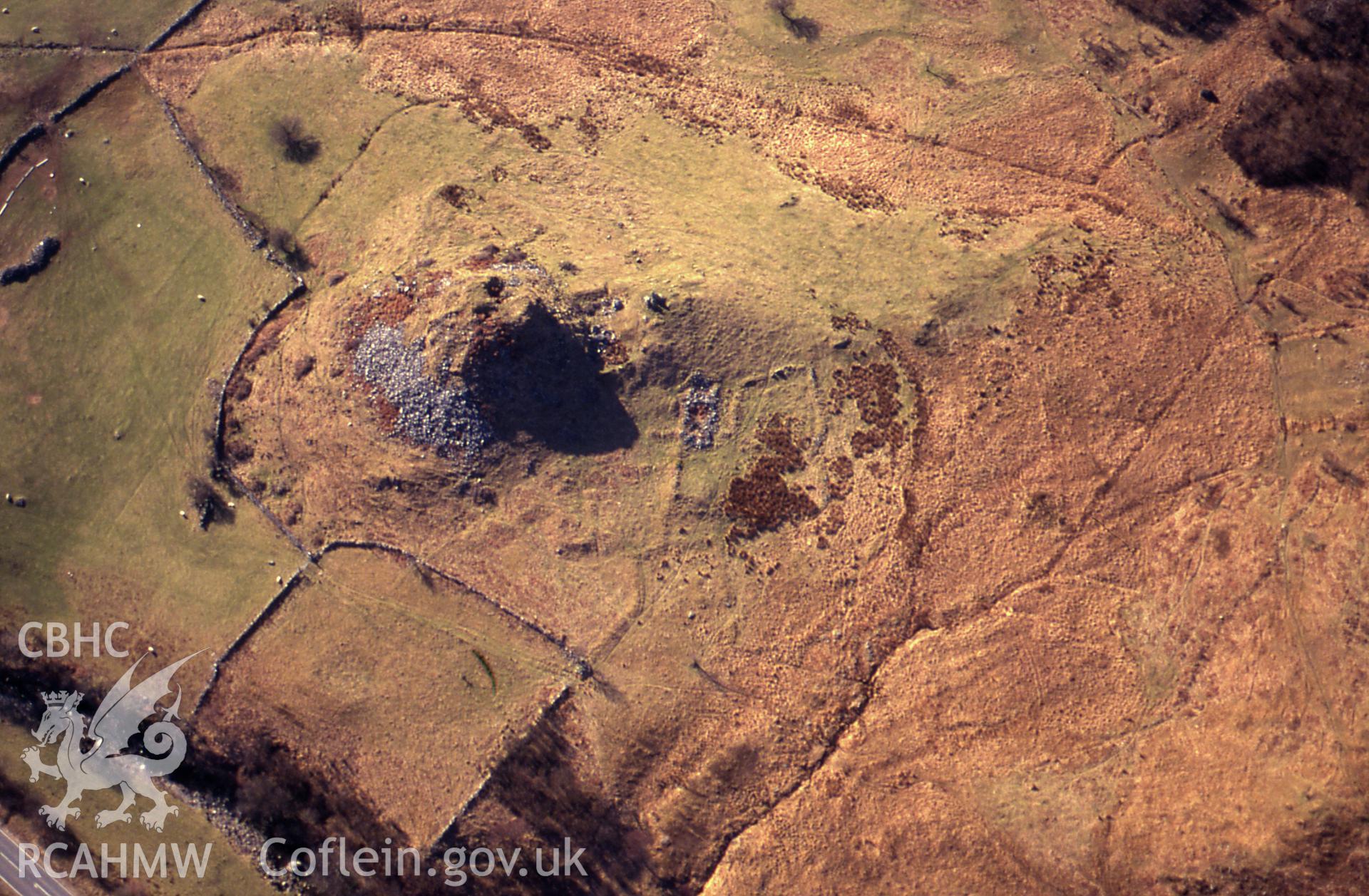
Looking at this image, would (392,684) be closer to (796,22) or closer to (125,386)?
(125,386)

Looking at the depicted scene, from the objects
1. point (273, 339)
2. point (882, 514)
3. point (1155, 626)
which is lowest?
point (1155, 626)

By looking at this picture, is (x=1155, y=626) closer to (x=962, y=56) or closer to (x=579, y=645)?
(x=579, y=645)

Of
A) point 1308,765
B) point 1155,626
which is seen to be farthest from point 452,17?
point 1308,765

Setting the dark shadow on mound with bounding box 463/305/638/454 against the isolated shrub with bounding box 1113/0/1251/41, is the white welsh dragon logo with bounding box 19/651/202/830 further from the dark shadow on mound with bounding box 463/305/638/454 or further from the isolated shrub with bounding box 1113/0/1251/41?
the isolated shrub with bounding box 1113/0/1251/41

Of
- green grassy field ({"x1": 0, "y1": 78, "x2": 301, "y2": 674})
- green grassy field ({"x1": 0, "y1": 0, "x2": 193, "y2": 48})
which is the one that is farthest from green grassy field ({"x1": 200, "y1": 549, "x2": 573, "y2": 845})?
green grassy field ({"x1": 0, "y1": 0, "x2": 193, "y2": 48})

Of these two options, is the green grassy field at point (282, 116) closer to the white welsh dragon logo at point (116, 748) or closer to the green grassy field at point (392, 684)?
the green grassy field at point (392, 684)

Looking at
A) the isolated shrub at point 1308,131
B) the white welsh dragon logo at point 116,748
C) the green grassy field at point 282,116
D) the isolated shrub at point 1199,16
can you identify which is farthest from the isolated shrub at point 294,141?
the isolated shrub at point 1308,131
